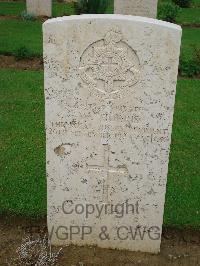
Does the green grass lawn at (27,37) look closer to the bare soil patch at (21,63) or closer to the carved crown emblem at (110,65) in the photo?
the bare soil patch at (21,63)

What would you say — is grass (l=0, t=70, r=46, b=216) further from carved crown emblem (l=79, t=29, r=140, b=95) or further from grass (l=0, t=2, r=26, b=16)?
grass (l=0, t=2, r=26, b=16)

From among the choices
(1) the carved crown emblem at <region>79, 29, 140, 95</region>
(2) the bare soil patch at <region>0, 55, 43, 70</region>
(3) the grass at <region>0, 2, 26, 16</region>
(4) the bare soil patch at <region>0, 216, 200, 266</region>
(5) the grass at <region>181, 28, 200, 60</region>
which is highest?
(1) the carved crown emblem at <region>79, 29, 140, 95</region>

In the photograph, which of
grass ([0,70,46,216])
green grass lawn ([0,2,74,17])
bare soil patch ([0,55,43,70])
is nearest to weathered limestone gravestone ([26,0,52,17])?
green grass lawn ([0,2,74,17])

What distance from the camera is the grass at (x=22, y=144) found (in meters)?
5.14

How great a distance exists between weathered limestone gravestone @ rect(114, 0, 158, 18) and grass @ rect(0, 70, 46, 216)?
14.8 feet

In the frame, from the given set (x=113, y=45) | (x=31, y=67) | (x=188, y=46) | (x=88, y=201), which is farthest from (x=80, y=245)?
(x=188, y=46)

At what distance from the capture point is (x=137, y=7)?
1313 centimetres

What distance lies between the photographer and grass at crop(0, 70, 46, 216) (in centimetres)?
514

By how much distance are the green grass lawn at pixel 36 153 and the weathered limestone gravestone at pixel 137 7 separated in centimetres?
449

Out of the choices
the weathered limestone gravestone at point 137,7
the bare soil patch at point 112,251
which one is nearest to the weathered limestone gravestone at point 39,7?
the weathered limestone gravestone at point 137,7

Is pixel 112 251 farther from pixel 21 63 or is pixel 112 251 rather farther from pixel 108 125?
pixel 21 63

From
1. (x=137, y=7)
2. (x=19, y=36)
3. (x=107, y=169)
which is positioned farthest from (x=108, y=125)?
(x=137, y=7)

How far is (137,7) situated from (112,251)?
9.83m

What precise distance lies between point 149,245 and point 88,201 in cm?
68
